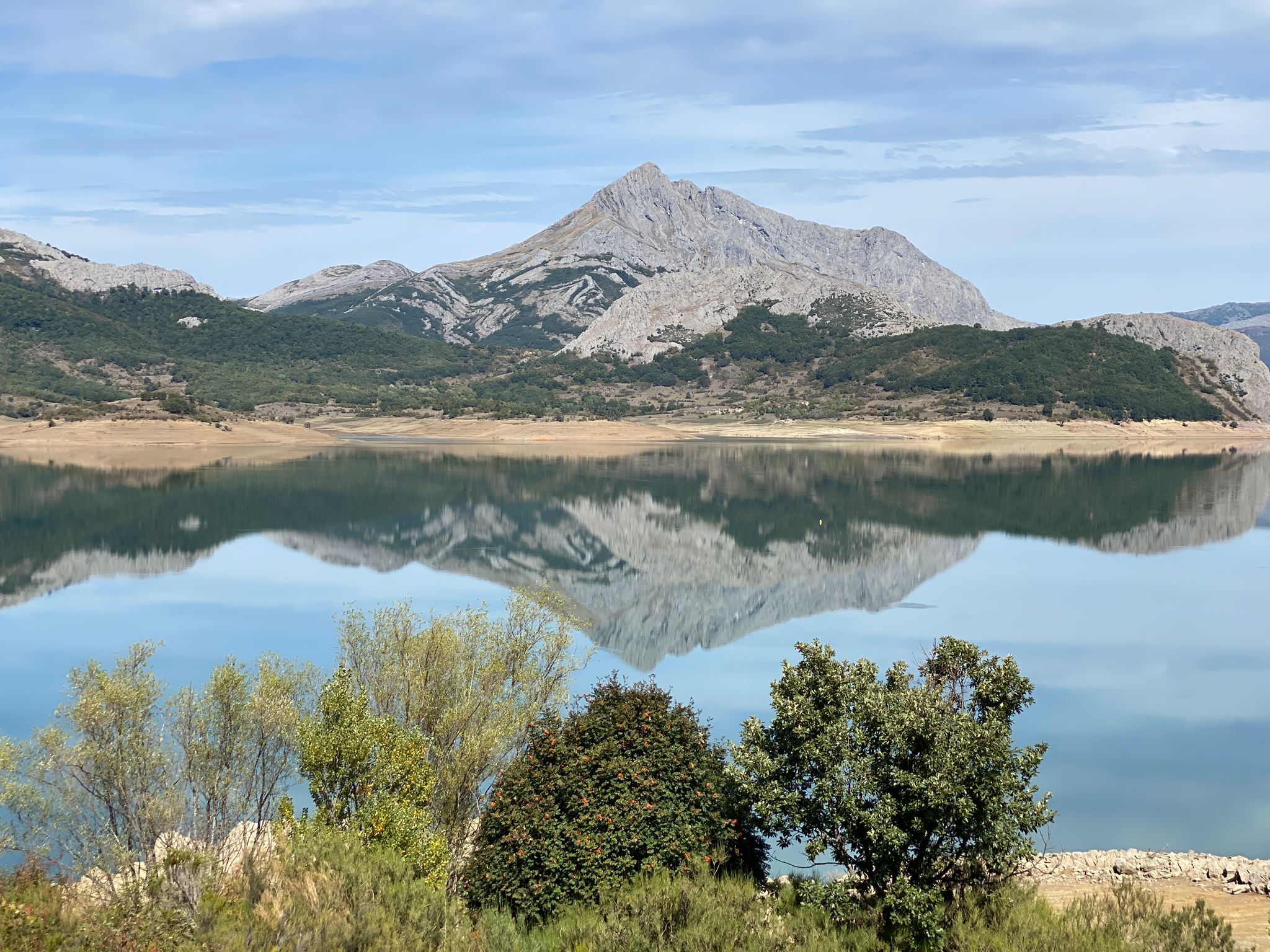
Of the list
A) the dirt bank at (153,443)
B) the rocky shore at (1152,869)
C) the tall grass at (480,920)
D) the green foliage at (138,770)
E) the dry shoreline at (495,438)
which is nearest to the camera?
the tall grass at (480,920)

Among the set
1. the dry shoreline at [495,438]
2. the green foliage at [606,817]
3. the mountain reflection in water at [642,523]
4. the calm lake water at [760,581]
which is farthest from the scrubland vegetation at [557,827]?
the dry shoreline at [495,438]

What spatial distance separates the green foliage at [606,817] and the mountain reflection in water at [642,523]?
2173 centimetres

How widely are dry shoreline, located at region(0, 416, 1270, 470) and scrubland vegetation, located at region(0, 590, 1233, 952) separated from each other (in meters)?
108

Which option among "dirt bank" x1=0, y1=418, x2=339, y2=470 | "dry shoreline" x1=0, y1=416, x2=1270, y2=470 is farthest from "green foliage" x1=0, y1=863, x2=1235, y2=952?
"dirt bank" x1=0, y1=418, x2=339, y2=470

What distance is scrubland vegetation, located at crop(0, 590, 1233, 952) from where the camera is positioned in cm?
1672

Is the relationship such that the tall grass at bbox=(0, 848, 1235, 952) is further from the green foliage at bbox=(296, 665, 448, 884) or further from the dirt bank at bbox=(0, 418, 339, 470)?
the dirt bank at bbox=(0, 418, 339, 470)

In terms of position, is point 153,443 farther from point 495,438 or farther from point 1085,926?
point 1085,926

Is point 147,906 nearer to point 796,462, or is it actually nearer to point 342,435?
point 796,462

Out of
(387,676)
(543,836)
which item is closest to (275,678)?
(387,676)

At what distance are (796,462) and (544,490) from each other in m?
43.9

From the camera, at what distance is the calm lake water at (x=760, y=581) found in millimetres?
33719

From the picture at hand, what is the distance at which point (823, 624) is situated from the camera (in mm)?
49875

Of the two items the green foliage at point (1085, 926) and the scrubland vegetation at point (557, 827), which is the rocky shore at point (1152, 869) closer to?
the green foliage at point (1085, 926)

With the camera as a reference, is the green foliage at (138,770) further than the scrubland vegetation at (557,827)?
Yes
